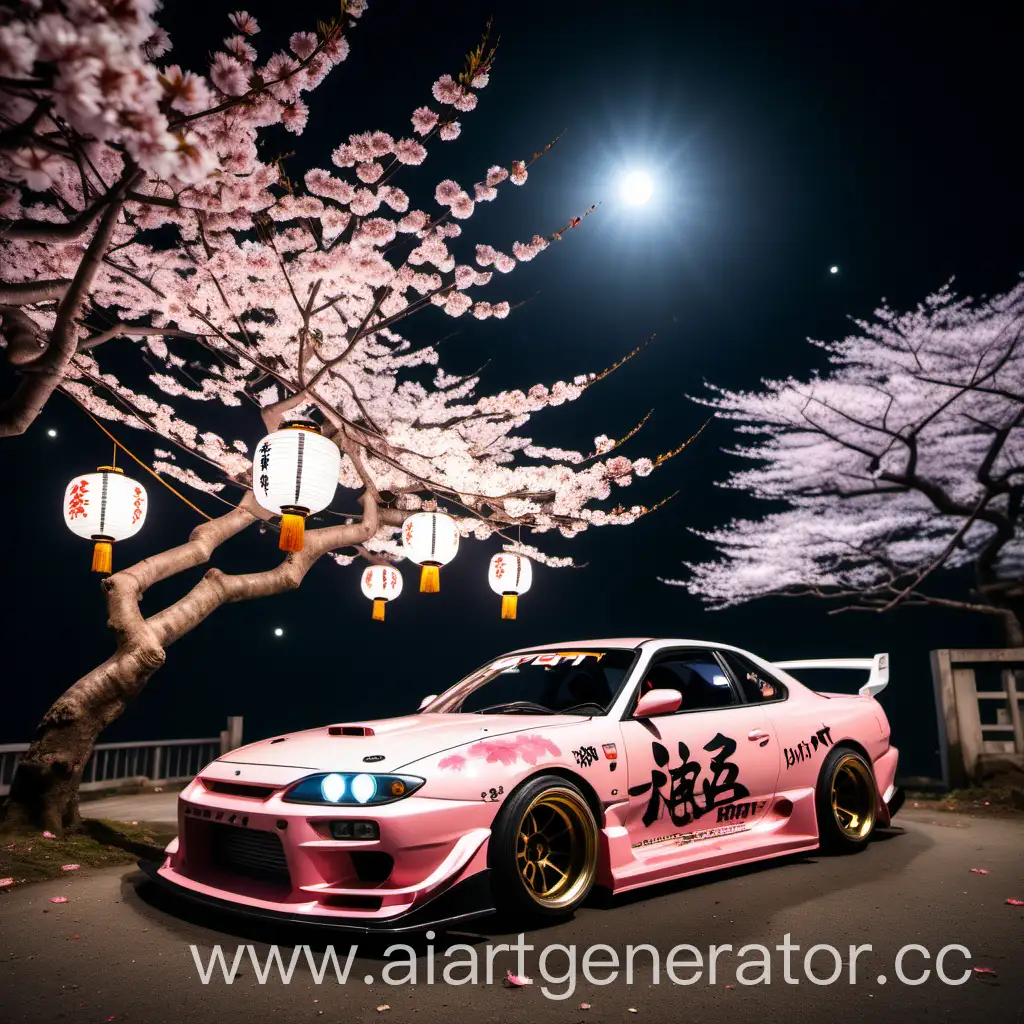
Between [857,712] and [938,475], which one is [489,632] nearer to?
[938,475]

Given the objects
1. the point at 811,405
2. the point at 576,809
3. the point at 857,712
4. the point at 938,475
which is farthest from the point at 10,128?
the point at 938,475

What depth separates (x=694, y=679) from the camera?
471cm

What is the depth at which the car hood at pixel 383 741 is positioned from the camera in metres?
3.22

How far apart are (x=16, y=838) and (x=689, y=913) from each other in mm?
4864

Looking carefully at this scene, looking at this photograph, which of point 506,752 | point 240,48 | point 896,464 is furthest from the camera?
point 896,464

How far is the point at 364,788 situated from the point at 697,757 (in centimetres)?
195

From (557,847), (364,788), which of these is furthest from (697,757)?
(364,788)

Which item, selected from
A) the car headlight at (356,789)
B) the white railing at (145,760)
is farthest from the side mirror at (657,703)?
the white railing at (145,760)

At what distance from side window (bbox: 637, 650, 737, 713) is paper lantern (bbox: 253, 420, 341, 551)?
10.1 feet

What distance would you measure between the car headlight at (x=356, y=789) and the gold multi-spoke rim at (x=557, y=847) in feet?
1.96

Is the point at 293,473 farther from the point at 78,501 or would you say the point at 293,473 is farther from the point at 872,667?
the point at 872,667

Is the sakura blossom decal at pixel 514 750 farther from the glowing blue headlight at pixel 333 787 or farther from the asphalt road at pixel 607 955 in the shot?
the asphalt road at pixel 607 955

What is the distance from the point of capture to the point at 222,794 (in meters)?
3.50

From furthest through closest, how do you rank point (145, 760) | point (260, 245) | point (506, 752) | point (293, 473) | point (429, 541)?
point (145, 760) → point (429, 541) → point (260, 245) → point (293, 473) → point (506, 752)
